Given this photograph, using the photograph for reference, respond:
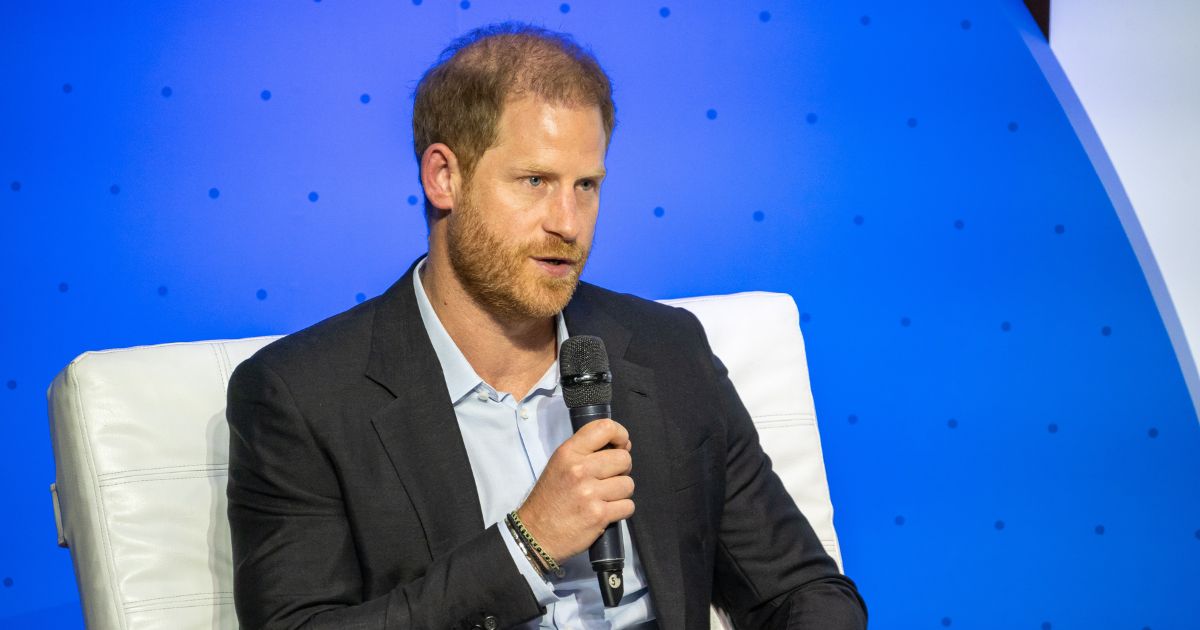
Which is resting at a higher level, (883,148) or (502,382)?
(883,148)

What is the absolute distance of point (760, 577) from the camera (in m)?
1.73

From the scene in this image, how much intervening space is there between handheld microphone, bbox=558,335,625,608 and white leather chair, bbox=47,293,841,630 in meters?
0.63

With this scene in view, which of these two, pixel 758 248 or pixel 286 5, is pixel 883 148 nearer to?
pixel 758 248

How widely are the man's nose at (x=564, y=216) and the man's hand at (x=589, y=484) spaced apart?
359 millimetres

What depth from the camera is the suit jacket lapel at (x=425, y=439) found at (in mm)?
1559

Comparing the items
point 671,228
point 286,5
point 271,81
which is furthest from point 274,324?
point 671,228

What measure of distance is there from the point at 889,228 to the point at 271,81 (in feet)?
4.36

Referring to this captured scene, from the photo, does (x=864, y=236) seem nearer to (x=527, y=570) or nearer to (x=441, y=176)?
(x=441, y=176)

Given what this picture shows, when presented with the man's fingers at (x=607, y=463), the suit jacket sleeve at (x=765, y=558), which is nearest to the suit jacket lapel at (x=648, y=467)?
the suit jacket sleeve at (x=765, y=558)

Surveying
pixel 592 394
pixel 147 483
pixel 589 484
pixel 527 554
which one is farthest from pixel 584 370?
pixel 147 483

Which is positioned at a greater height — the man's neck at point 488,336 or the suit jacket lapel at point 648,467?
the man's neck at point 488,336

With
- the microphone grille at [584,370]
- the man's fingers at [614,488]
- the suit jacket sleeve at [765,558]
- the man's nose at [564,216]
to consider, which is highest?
the man's nose at [564,216]

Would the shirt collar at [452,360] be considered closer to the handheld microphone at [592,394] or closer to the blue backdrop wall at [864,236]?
the handheld microphone at [592,394]

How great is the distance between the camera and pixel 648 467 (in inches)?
67.1
